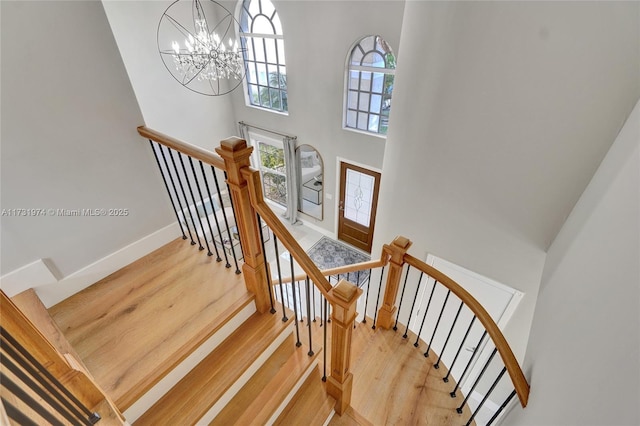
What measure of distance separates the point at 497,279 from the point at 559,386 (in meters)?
1.84

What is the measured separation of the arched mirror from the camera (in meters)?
6.77

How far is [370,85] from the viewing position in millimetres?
5227

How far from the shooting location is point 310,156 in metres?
6.91

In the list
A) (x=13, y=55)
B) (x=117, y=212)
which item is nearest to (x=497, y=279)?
(x=117, y=212)

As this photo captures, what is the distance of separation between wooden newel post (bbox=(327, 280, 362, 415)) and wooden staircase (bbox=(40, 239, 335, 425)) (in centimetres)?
12

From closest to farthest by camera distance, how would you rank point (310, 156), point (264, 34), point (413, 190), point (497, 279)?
1. point (497, 279)
2. point (413, 190)
3. point (264, 34)
4. point (310, 156)

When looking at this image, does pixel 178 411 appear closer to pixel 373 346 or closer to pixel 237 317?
pixel 237 317

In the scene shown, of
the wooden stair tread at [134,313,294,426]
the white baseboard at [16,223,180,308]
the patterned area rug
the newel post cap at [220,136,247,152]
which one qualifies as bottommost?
the patterned area rug

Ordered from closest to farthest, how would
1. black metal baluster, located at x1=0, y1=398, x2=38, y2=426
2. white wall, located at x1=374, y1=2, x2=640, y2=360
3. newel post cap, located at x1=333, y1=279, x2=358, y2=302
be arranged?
black metal baluster, located at x1=0, y1=398, x2=38, y2=426, newel post cap, located at x1=333, y1=279, x2=358, y2=302, white wall, located at x1=374, y1=2, x2=640, y2=360

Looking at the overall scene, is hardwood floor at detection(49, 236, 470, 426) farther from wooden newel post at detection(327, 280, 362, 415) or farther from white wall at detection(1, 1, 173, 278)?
white wall at detection(1, 1, 173, 278)

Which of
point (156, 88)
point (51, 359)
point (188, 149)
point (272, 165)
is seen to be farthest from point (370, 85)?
point (51, 359)

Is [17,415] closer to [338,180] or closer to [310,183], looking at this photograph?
[338,180]

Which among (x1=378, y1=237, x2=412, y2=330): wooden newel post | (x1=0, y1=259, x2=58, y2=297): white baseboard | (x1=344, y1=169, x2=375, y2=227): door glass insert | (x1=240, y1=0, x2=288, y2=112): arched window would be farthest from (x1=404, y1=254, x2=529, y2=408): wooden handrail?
(x1=240, y1=0, x2=288, y2=112): arched window

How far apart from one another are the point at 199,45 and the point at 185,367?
4.39 metres
